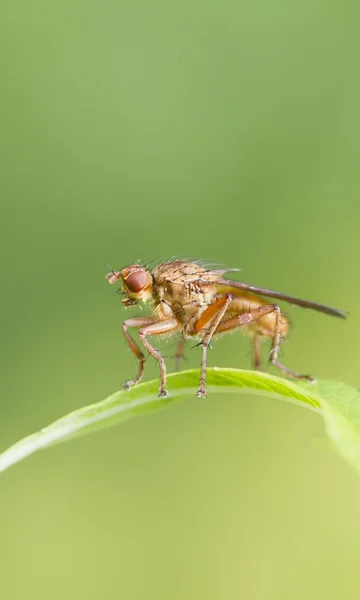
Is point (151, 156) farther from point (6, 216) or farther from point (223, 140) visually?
point (6, 216)

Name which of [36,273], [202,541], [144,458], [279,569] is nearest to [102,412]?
[279,569]

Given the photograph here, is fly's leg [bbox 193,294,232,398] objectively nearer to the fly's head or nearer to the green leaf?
the fly's head

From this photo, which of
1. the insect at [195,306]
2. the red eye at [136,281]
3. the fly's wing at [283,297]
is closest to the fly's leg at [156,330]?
the insect at [195,306]

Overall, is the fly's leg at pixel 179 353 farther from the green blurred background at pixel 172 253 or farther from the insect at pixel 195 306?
the insect at pixel 195 306

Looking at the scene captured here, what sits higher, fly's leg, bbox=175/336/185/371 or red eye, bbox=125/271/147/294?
red eye, bbox=125/271/147/294

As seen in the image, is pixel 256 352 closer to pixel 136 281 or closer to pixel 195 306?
pixel 195 306

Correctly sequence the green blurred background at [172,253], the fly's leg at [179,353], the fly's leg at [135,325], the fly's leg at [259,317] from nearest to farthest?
the fly's leg at [259,317] < the fly's leg at [135,325] < the fly's leg at [179,353] < the green blurred background at [172,253]

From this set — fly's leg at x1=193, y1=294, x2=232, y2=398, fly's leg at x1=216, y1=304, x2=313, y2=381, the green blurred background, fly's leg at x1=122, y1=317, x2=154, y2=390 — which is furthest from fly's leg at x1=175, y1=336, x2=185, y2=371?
fly's leg at x1=216, y1=304, x2=313, y2=381

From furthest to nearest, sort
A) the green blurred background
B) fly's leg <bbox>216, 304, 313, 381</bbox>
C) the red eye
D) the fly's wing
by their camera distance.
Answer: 1. the green blurred background
2. the red eye
3. fly's leg <bbox>216, 304, 313, 381</bbox>
4. the fly's wing
